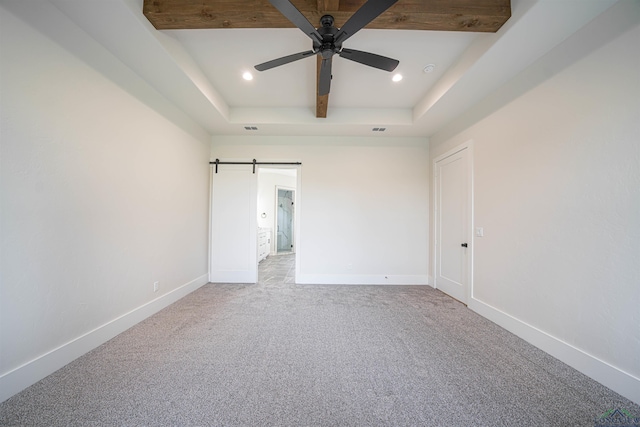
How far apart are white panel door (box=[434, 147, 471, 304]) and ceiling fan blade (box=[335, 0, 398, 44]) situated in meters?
2.31

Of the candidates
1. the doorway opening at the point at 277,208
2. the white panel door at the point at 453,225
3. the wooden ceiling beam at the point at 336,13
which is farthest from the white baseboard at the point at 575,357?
the doorway opening at the point at 277,208

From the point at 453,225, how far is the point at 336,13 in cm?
302

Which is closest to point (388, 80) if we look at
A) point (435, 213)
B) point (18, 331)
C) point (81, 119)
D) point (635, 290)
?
point (435, 213)

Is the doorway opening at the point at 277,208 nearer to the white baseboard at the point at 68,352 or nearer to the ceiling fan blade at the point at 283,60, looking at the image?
the white baseboard at the point at 68,352

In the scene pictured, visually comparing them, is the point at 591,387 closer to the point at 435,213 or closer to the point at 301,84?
the point at 435,213

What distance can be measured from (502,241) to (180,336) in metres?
3.48

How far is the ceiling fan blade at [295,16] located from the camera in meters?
1.32

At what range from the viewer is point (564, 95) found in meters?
1.83

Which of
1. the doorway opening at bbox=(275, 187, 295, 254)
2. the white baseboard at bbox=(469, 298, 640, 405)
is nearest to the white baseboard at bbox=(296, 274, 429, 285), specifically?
the white baseboard at bbox=(469, 298, 640, 405)

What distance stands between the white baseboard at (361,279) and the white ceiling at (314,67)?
2.50 meters

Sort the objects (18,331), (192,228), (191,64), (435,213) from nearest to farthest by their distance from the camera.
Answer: (18,331) < (191,64) < (192,228) < (435,213)

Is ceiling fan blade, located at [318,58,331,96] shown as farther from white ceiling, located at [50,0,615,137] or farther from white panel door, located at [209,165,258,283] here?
white panel door, located at [209,165,258,283]

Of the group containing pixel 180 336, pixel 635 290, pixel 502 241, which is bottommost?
pixel 180 336

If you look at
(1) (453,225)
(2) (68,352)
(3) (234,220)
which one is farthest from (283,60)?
(1) (453,225)
